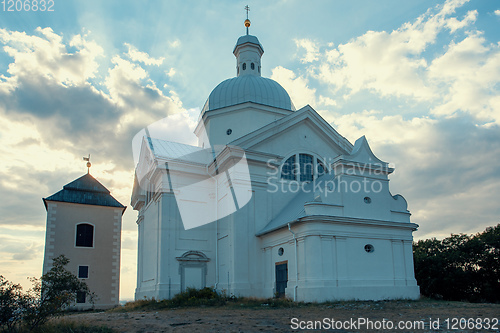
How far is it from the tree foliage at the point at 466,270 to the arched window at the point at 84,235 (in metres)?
26.5

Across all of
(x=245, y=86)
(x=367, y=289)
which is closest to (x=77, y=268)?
(x=245, y=86)

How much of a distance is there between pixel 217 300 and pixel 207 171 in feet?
26.0

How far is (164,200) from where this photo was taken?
24.2 meters

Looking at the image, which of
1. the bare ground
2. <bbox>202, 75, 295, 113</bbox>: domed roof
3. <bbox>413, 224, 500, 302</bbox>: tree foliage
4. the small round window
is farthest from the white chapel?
<bbox>413, 224, 500, 302</bbox>: tree foliage

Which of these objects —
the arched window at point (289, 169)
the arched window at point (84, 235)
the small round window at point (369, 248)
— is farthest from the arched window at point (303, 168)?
the arched window at point (84, 235)

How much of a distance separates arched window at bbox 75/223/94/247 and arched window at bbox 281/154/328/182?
16.2 metres

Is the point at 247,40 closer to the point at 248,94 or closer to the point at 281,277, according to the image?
the point at 248,94

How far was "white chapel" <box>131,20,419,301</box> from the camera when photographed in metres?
19.8

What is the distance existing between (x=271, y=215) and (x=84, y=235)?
1592 cm

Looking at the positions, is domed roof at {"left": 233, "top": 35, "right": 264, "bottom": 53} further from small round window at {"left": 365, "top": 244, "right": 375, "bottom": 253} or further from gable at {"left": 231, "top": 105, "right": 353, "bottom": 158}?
small round window at {"left": 365, "top": 244, "right": 375, "bottom": 253}

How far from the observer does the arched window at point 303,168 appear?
24.9 m

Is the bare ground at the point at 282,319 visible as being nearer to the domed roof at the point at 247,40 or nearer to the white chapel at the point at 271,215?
the white chapel at the point at 271,215

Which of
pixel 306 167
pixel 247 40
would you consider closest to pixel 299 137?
pixel 306 167

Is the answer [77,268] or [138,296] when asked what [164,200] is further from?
[77,268]
